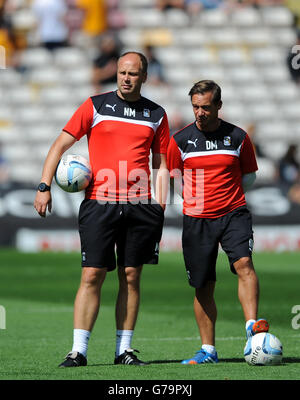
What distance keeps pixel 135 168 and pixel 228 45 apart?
20.2m

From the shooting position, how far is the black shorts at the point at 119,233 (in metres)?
7.70

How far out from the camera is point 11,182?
19.5 metres

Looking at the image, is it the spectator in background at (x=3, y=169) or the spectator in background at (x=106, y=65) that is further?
the spectator in background at (x=106, y=65)

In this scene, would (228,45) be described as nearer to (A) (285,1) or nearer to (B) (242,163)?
(A) (285,1)

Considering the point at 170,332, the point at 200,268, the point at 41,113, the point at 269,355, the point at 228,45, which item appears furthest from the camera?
the point at 228,45

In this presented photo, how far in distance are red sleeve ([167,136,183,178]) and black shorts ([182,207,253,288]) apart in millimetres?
398

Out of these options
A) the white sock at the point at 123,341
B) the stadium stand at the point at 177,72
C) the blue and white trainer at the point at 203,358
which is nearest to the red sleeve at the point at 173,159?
the white sock at the point at 123,341

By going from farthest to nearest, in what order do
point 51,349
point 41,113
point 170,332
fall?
point 41,113, point 170,332, point 51,349

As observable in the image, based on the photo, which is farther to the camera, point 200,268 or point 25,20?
point 25,20

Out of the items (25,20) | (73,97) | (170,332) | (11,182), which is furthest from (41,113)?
(170,332)

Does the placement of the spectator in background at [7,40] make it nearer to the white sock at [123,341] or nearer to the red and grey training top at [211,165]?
the red and grey training top at [211,165]

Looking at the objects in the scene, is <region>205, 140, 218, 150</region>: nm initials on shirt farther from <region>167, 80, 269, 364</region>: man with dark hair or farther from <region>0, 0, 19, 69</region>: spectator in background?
<region>0, 0, 19, 69</region>: spectator in background

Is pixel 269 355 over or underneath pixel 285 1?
underneath

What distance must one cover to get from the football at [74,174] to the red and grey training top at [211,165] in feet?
2.38
